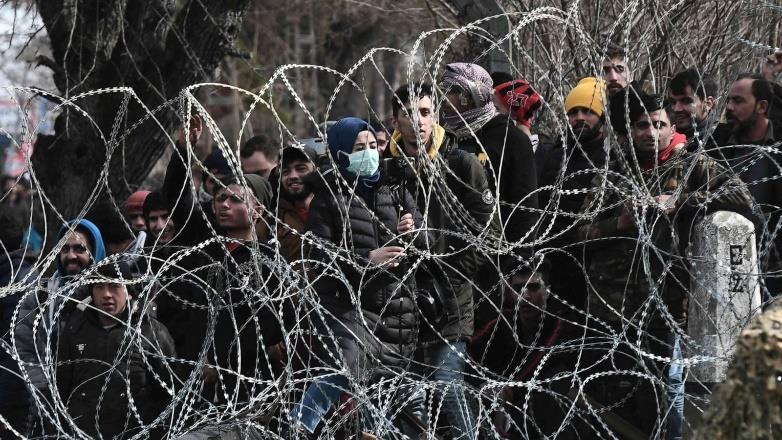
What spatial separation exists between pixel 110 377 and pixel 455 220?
165cm

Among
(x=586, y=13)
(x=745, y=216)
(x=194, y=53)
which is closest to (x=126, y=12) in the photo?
(x=194, y=53)

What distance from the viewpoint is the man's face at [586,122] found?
7.32 m

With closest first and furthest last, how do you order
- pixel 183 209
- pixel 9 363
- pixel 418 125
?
pixel 418 125
pixel 183 209
pixel 9 363

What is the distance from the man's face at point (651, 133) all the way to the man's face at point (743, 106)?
0.97 ft

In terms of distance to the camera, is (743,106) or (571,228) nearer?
(743,106)

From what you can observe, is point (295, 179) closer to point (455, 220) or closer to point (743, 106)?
point (455, 220)

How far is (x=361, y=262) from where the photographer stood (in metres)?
6.46

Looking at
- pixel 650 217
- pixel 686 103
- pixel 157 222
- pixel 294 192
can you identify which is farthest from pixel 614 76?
pixel 157 222

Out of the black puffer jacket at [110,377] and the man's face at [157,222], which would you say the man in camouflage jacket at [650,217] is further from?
the man's face at [157,222]

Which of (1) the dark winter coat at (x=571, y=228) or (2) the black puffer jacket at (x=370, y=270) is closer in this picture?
(2) the black puffer jacket at (x=370, y=270)

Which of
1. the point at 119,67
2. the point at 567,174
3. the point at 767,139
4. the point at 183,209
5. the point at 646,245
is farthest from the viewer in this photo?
the point at 119,67

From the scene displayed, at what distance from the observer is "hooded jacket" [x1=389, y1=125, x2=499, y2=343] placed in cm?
662

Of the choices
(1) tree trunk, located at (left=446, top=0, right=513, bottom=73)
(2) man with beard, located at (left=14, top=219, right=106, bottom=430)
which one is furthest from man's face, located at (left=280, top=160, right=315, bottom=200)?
(1) tree trunk, located at (left=446, top=0, right=513, bottom=73)

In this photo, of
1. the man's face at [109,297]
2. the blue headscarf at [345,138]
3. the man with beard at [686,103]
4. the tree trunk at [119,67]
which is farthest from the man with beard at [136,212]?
the man with beard at [686,103]
